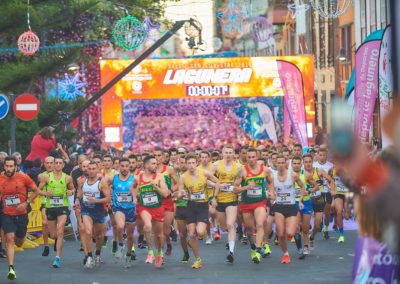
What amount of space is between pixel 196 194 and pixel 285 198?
4.41 ft

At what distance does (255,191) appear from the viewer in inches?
706

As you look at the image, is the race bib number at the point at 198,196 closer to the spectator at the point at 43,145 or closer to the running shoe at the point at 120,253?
the running shoe at the point at 120,253

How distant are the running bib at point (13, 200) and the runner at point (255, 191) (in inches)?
132

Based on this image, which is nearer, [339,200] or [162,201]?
[162,201]

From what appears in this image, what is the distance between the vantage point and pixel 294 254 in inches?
760

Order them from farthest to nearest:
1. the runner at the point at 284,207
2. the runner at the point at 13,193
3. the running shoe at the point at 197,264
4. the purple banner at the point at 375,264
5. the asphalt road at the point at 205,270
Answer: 1. the runner at the point at 284,207
2. the running shoe at the point at 197,264
3. the runner at the point at 13,193
4. the asphalt road at the point at 205,270
5. the purple banner at the point at 375,264

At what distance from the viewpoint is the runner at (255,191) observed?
17750 mm

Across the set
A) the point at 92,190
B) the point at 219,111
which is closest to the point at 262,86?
the point at 219,111

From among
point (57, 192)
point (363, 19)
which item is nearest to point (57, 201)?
point (57, 192)

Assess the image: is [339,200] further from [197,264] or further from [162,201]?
[197,264]

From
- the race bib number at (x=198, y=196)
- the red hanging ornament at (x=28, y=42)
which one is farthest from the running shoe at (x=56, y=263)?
the red hanging ornament at (x=28, y=42)

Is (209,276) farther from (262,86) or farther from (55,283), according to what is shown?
(262,86)

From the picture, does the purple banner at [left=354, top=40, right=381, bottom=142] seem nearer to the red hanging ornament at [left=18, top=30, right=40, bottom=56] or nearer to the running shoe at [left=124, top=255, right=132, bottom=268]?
the running shoe at [left=124, top=255, right=132, bottom=268]

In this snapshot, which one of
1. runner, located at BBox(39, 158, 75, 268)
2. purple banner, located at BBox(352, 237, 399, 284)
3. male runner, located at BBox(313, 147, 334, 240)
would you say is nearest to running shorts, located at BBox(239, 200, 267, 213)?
male runner, located at BBox(313, 147, 334, 240)
